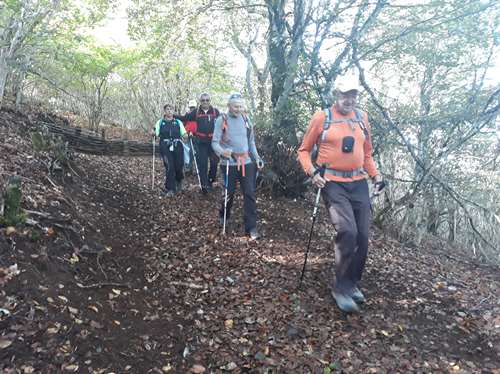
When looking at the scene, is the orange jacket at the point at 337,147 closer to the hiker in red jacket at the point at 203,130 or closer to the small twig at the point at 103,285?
the small twig at the point at 103,285

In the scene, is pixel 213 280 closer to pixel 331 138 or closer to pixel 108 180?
pixel 331 138

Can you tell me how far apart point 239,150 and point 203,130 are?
2747 millimetres

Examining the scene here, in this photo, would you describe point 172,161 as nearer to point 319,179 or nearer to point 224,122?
point 224,122

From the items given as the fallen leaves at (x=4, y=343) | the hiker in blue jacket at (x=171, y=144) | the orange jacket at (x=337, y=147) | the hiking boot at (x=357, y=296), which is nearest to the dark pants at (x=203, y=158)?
the hiker in blue jacket at (x=171, y=144)

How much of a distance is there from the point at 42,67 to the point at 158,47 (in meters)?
4.75

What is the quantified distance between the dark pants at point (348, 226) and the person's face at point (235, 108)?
7.57 feet

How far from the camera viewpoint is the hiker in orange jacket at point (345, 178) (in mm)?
4203

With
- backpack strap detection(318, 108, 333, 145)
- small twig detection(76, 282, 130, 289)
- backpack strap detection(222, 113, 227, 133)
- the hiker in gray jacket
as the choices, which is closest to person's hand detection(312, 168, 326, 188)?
backpack strap detection(318, 108, 333, 145)

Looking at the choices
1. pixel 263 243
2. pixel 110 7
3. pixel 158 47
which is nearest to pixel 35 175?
pixel 263 243

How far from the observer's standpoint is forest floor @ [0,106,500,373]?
3.26 metres

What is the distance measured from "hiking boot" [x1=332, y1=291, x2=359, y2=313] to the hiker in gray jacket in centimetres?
214

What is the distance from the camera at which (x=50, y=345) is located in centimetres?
298

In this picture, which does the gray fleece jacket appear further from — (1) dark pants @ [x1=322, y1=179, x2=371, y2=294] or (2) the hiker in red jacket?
(2) the hiker in red jacket

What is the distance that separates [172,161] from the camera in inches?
337
